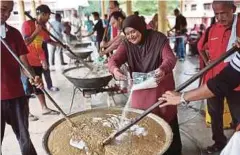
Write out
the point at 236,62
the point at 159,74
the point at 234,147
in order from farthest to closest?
the point at 159,74 → the point at 236,62 → the point at 234,147

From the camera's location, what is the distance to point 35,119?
4250 mm

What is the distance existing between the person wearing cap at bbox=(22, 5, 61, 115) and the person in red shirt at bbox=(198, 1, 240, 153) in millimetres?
2131

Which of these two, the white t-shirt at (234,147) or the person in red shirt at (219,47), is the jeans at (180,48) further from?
the white t-shirt at (234,147)

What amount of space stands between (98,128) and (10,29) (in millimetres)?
1043

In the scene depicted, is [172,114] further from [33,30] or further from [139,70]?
[33,30]

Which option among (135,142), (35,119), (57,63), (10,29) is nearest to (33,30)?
(35,119)

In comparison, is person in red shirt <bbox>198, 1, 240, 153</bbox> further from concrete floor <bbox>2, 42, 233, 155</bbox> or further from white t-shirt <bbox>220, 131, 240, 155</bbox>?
white t-shirt <bbox>220, 131, 240, 155</bbox>

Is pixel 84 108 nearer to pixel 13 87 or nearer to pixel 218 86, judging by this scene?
pixel 13 87

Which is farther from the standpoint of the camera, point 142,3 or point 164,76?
point 142,3

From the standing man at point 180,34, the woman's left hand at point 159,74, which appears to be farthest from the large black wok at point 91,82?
the standing man at point 180,34

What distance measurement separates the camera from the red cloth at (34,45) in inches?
163

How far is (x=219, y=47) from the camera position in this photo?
2.71 metres

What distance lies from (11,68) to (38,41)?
233 cm

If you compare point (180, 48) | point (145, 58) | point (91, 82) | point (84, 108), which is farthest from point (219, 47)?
point (180, 48)
